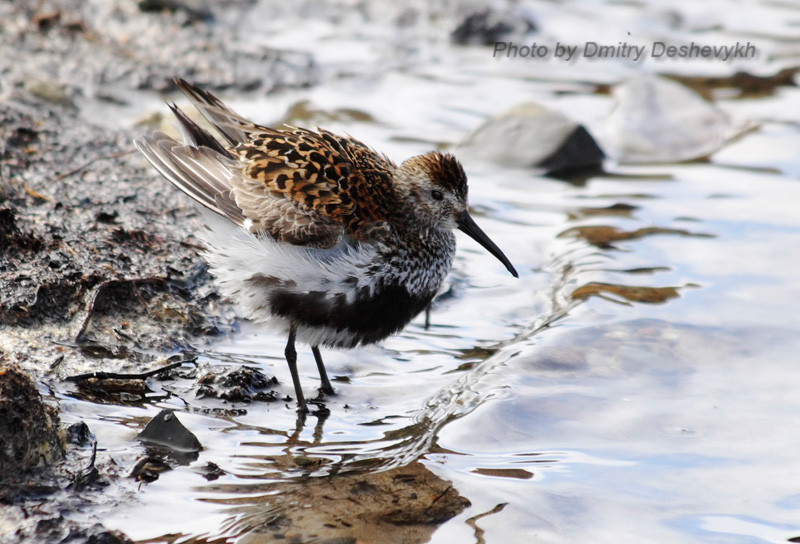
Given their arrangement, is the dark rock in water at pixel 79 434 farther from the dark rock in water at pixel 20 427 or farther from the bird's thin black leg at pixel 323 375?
the bird's thin black leg at pixel 323 375

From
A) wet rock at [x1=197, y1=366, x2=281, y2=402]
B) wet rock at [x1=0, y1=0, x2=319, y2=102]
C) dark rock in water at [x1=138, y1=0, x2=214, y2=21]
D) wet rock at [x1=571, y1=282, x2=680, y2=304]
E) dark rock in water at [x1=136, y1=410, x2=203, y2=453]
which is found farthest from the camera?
dark rock in water at [x1=138, y1=0, x2=214, y2=21]

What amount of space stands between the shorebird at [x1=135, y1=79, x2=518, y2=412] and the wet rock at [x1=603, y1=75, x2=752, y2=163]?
4.44 m

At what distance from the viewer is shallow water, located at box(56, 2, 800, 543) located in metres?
4.65

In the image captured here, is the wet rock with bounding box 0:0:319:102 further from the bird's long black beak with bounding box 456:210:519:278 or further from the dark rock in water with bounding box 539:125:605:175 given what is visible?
the bird's long black beak with bounding box 456:210:519:278

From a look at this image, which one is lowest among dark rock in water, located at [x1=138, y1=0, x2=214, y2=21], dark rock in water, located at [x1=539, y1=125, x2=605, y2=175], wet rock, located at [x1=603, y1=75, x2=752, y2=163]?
dark rock in water, located at [x1=539, y1=125, x2=605, y2=175]

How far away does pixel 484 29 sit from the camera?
13.2 meters

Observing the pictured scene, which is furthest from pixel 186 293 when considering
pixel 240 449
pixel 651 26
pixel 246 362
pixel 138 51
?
pixel 651 26

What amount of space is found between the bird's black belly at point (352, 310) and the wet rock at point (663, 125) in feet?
16.0

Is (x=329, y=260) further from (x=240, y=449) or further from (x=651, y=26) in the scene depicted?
(x=651, y=26)

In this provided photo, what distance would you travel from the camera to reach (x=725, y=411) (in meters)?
5.70

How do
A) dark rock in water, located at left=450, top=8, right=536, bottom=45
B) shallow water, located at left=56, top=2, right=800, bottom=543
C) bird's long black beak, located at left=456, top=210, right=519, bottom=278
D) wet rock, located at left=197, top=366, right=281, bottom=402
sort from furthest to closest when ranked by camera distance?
dark rock in water, located at left=450, top=8, right=536, bottom=45, bird's long black beak, located at left=456, top=210, right=519, bottom=278, wet rock, located at left=197, top=366, right=281, bottom=402, shallow water, located at left=56, top=2, right=800, bottom=543

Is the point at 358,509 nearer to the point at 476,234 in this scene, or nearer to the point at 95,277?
the point at 476,234

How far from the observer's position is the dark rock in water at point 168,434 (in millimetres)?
4836

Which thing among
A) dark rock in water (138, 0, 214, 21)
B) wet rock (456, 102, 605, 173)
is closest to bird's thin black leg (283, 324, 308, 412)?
wet rock (456, 102, 605, 173)
